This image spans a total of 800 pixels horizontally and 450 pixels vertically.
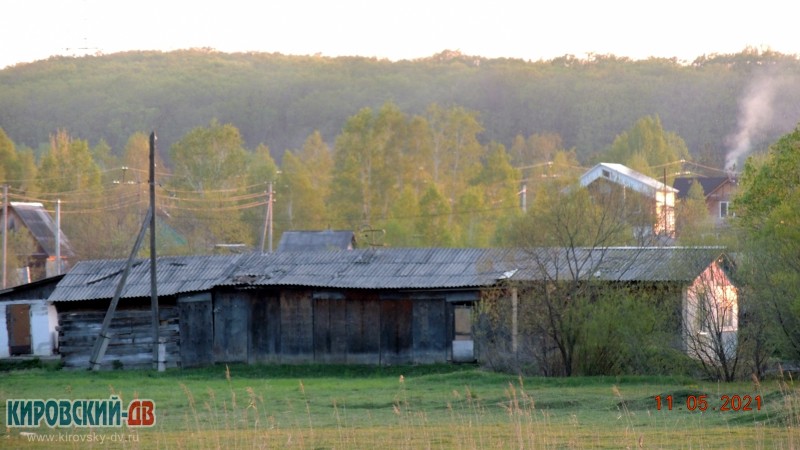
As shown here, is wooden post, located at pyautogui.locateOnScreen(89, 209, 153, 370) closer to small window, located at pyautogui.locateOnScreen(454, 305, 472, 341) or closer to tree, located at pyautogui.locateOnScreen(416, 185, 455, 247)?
small window, located at pyautogui.locateOnScreen(454, 305, 472, 341)

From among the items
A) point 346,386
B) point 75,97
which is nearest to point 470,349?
point 346,386

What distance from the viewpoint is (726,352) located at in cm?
2445

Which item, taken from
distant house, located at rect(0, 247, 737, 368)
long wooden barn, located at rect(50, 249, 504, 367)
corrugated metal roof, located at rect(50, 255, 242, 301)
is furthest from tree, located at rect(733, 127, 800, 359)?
corrugated metal roof, located at rect(50, 255, 242, 301)

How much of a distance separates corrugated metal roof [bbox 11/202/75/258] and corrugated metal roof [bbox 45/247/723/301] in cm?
3386

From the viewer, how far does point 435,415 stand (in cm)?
1936

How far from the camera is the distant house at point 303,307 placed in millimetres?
31953

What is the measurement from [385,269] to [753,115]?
11368 cm

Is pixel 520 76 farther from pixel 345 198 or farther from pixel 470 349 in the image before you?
pixel 470 349

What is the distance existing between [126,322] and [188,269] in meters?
2.43

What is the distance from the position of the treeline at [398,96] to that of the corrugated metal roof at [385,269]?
3882 inches

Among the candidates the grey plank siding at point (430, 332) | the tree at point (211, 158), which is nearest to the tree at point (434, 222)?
the tree at point (211, 158)

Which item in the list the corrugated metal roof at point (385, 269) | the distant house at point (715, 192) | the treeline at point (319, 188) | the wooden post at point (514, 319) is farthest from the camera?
the distant house at point (715, 192)

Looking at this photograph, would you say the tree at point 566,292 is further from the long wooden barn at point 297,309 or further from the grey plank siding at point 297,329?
the grey plank siding at point 297,329

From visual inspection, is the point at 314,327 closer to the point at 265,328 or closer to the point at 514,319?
the point at 265,328
